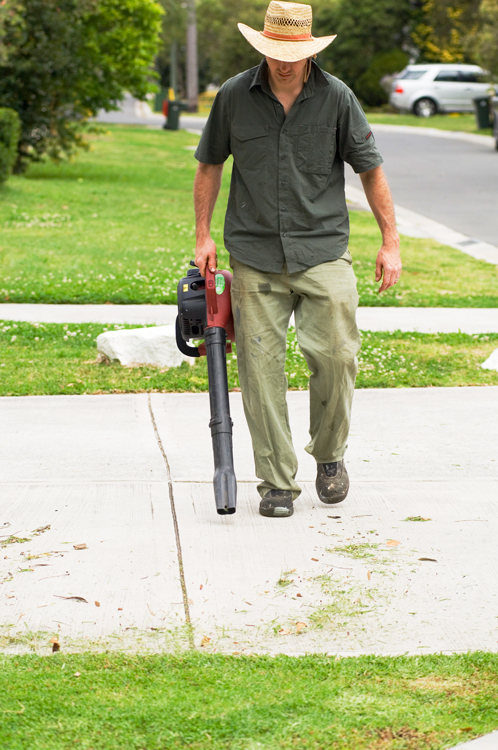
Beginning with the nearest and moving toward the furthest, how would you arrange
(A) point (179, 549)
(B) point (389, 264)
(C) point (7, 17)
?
(A) point (179, 549)
(B) point (389, 264)
(C) point (7, 17)

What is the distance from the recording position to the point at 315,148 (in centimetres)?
395

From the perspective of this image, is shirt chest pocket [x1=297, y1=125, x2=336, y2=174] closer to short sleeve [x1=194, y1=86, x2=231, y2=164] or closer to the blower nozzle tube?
short sleeve [x1=194, y1=86, x2=231, y2=164]

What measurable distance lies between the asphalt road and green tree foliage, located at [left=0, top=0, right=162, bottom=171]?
4899 mm

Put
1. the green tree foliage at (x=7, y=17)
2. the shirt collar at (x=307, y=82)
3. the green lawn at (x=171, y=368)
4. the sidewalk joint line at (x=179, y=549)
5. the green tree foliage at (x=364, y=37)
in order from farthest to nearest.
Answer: the green tree foliage at (x=364, y=37) < the green tree foliage at (x=7, y=17) < the green lawn at (x=171, y=368) < the shirt collar at (x=307, y=82) < the sidewalk joint line at (x=179, y=549)

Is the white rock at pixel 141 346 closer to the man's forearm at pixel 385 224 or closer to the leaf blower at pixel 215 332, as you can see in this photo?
the leaf blower at pixel 215 332

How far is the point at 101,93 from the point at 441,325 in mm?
13653

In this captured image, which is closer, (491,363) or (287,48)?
(287,48)

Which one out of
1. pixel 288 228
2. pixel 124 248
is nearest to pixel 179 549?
pixel 288 228

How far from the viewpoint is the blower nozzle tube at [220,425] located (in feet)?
13.0

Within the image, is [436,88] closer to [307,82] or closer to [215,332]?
[307,82]

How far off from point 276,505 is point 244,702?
1.45 m

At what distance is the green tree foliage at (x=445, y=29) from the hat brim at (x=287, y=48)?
3838 cm

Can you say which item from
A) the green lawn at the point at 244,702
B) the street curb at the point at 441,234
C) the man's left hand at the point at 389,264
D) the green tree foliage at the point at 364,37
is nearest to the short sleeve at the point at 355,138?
the man's left hand at the point at 389,264

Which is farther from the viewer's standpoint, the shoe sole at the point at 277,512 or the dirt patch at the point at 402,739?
the shoe sole at the point at 277,512
